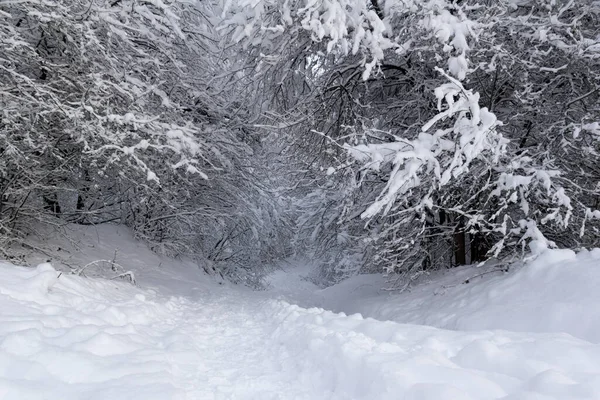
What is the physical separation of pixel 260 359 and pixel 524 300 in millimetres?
2872

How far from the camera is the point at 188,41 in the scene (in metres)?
8.01

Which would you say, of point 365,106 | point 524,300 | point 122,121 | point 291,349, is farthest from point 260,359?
point 365,106

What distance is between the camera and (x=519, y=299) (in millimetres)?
4199

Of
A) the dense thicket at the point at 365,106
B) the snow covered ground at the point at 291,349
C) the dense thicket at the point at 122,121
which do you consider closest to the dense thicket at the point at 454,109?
the dense thicket at the point at 365,106

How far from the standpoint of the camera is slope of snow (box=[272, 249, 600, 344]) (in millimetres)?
3506

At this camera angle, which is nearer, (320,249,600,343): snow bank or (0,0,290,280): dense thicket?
(320,249,600,343): snow bank

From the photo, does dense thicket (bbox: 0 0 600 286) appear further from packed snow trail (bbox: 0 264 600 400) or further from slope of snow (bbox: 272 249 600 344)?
packed snow trail (bbox: 0 264 600 400)

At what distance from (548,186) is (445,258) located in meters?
4.61

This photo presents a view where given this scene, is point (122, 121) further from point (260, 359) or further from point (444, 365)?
point (444, 365)

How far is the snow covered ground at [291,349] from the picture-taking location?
214 centimetres

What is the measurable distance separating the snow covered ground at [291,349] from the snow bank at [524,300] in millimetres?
18

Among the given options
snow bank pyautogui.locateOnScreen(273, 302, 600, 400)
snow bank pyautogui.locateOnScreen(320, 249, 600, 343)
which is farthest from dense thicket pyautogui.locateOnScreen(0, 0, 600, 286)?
snow bank pyautogui.locateOnScreen(273, 302, 600, 400)

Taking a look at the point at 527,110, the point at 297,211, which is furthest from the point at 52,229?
the point at 297,211

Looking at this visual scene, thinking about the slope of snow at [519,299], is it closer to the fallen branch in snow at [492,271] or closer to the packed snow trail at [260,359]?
the fallen branch in snow at [492,271]
